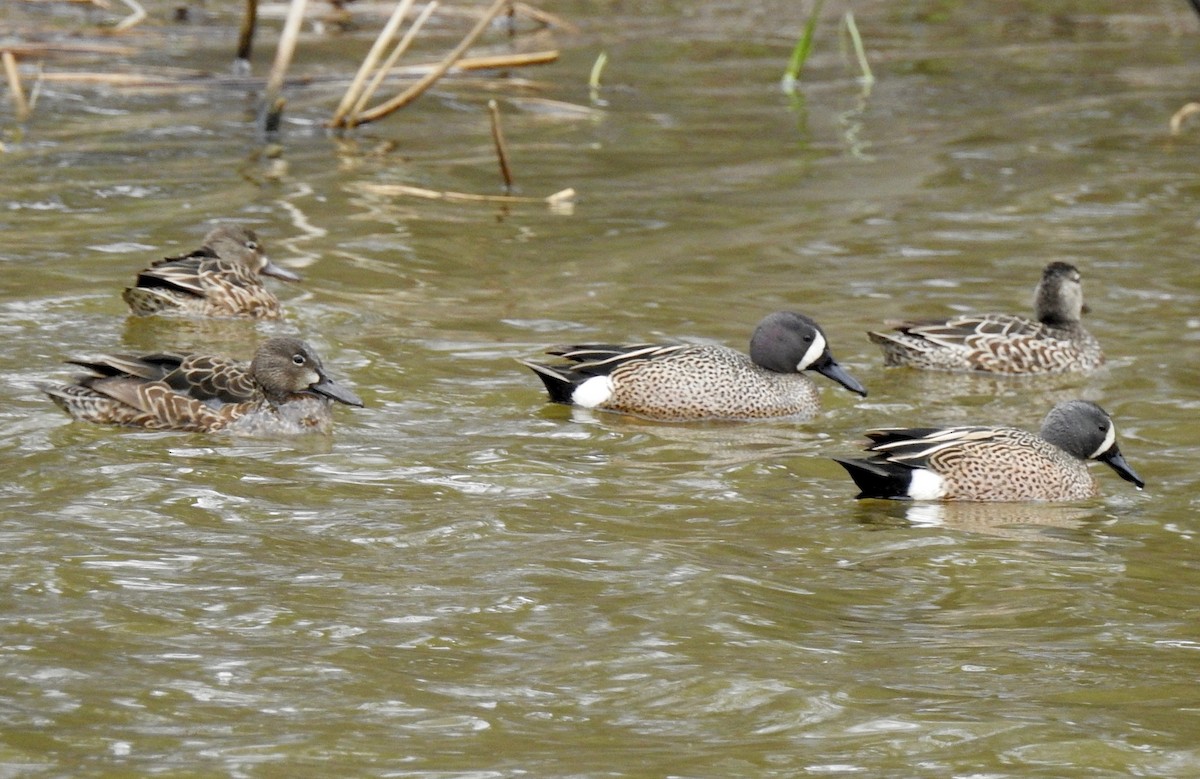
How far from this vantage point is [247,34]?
18.7 metres

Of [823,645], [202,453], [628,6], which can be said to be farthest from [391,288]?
[628,6]

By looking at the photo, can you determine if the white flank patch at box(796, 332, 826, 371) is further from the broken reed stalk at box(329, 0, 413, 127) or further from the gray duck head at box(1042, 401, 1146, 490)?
the broken reed stalk at box(329, 0, 413, 127)

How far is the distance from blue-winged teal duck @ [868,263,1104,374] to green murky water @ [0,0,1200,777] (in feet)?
0.54

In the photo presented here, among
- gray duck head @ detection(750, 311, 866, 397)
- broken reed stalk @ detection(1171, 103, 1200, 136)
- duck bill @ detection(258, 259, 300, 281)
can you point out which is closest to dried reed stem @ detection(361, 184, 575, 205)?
duck bill @ detection(258, 259, 300, 281)

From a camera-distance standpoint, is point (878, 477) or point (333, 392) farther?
point (333, 392)

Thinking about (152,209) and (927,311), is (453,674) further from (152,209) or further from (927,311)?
(152,209)

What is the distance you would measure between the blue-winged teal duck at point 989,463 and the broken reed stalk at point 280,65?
324 inches

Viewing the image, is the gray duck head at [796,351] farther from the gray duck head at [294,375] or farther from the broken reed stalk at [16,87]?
the broken reed stalk at [16,87]

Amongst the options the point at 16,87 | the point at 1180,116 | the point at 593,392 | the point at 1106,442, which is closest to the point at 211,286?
the point at 593,392

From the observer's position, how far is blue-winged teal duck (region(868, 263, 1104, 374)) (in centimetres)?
1070

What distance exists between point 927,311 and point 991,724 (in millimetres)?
6714

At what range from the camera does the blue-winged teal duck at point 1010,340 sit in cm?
1070

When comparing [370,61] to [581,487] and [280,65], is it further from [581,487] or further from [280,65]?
[581,487]

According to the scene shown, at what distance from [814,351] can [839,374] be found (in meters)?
0.17
